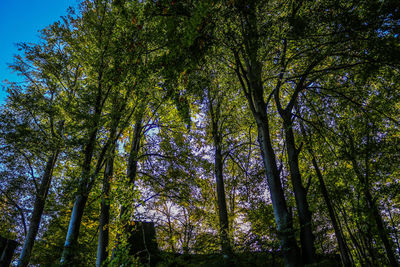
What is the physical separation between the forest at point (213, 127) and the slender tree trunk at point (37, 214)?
0.06 metres

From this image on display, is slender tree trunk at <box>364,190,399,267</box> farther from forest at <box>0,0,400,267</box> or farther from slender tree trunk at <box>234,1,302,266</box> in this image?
slender tree trunk at <box>234,1,302,266</box>

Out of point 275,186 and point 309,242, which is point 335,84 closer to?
point 275,186

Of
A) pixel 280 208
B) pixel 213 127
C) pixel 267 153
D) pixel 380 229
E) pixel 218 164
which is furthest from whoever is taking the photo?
pixel 213 127

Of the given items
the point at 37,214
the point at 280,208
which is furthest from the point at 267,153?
the point at 37,214

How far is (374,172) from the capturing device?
7.74 m

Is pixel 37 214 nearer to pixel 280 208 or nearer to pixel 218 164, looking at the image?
pixel 218 164

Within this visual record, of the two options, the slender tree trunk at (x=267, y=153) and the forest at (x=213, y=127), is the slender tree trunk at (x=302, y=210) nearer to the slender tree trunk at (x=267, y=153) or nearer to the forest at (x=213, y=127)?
the forest at (x=213, y=127)

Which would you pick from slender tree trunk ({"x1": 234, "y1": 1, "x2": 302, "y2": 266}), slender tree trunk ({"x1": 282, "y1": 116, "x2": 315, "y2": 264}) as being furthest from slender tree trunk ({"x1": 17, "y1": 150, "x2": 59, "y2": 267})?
slender tree trunk ({"x1": 282, "y1": 116, "x2": 315, "y2": 264})

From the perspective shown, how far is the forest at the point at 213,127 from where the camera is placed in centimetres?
379

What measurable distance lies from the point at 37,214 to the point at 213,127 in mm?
8665

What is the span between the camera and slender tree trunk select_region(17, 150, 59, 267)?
24.2 ft

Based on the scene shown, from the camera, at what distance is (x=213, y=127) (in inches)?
417

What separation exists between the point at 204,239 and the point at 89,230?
1061cm

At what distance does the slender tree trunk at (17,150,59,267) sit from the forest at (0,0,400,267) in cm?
6
